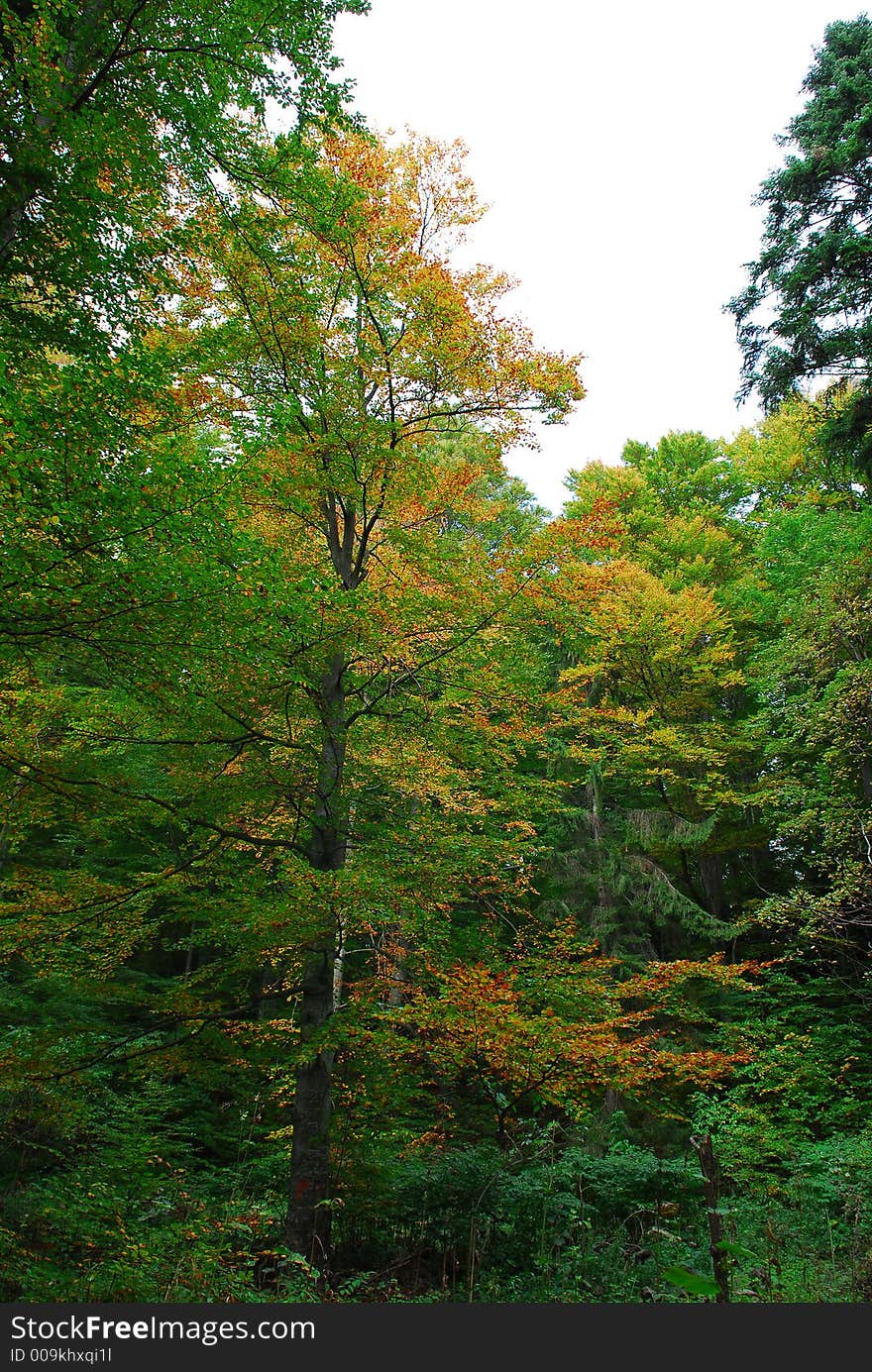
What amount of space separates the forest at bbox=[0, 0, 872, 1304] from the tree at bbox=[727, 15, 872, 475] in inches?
2.8

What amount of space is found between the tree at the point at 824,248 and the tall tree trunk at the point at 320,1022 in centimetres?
831

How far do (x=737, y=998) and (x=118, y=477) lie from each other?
11692 mm

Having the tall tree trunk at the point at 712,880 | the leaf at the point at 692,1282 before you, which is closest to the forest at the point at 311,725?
the leaf at the point at 692,1282

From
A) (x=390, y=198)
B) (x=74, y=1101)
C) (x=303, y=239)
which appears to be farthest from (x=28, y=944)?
(x=390, y=198)

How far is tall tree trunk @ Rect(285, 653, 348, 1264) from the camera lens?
5367 millimetres

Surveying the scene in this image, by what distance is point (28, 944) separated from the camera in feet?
16.4

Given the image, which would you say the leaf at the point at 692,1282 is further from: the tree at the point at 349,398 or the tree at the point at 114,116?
the tree at the point at 114,116

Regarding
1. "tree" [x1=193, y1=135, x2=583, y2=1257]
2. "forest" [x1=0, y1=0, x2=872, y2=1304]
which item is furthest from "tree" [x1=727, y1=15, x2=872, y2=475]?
"tree" [x1=193, y1=135, x2=583, y2=1257]

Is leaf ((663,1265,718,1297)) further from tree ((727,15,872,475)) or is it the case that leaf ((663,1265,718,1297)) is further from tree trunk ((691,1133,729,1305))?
tree ((727,15,872,475))

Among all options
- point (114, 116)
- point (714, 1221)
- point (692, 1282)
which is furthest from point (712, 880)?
point (114, 116)

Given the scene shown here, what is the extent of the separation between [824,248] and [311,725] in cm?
941

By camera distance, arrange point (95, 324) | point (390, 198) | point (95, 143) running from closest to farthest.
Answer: point (95, 143)
point (95, 324)
point (390, 198)

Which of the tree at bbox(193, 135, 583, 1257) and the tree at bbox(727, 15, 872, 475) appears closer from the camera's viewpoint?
the tree at bbox(193, 135, 583, 1257)

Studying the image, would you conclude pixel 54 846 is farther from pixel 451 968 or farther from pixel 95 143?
pixel 95 143
